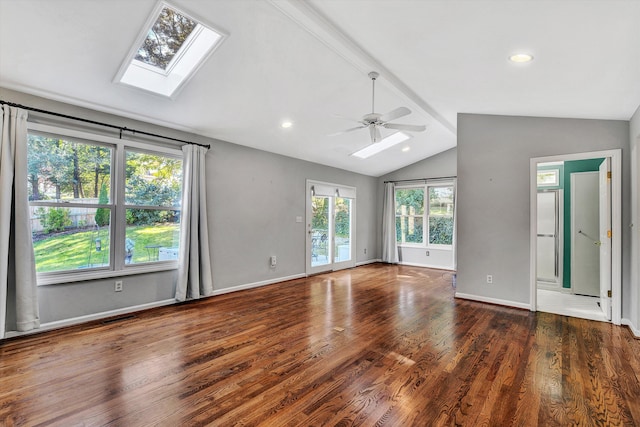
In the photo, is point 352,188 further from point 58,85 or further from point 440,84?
point 58,85

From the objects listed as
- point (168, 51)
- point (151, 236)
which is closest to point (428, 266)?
point (151, 236)

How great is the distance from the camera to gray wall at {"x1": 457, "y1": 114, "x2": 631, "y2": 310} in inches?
161

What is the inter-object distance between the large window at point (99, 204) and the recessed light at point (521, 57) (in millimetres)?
4230

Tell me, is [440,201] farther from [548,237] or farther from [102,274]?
[102,274]

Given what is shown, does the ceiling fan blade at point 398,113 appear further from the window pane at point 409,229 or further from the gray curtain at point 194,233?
the window pane at point 409,229

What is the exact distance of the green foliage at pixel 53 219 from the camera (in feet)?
11.1

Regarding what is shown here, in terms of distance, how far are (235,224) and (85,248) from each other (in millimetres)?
2066

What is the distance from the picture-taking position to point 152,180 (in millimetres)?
4297

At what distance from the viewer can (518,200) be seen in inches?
171

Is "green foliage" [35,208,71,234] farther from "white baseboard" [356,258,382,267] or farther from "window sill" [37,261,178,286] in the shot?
"white baseboard" [356,258,382,267]


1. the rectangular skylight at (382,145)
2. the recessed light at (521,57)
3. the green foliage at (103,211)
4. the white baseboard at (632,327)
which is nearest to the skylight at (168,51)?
the green foliage at (103,211)

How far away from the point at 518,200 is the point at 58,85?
575 centimetres

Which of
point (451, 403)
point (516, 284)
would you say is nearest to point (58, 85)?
point (451, 403)

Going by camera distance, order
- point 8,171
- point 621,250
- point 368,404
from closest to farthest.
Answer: point 368,404, point 8,171, point 621,250
